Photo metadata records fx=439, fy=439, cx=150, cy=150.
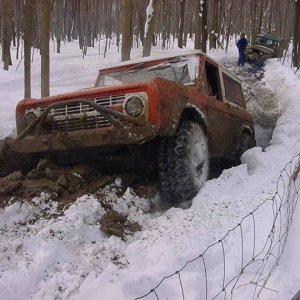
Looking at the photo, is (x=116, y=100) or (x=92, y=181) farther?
(x=92, y=181)

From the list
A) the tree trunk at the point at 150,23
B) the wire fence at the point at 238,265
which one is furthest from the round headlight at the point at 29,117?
the tree trunk at the point at 150,23

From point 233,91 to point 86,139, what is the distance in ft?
11.3

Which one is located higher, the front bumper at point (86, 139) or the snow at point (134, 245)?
the front bumper at point (86, 139)

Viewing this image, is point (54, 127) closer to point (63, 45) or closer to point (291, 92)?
point (291, 92)

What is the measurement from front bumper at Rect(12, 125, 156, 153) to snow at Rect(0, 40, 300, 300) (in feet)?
1.77

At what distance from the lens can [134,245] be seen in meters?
3.33

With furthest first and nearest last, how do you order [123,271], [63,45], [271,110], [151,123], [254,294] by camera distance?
[63,45] → [271,110] → [151,123] → [123,271] → [254,294]

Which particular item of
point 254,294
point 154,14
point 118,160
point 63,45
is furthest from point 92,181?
point 63,45

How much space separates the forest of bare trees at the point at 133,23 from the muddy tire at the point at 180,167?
5863mm

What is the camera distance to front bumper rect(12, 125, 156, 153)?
13.3ft

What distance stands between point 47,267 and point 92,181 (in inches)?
62.5

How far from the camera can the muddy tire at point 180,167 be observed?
4363 mm

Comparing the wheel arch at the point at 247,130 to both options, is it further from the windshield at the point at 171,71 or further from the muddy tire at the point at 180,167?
the muddy tire at the point at 180,167

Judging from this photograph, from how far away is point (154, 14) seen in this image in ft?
43.0
